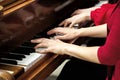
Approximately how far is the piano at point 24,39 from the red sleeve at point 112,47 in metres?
0.27

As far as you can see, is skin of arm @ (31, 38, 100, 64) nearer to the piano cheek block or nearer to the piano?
the piano

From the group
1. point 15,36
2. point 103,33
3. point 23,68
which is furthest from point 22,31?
point 103,33

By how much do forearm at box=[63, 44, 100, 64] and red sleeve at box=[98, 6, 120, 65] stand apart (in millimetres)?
28

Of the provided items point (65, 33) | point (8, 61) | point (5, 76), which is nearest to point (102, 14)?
point (65, 33)

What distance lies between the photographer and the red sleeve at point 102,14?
6.04ft

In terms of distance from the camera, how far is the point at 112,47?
1.26 metres

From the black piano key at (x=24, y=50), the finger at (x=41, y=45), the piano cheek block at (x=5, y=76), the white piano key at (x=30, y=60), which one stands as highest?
the piano cheek block at (x=5, y=76)

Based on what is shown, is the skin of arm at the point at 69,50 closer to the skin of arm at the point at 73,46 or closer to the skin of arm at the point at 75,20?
the skin of arm at the point at 73,46

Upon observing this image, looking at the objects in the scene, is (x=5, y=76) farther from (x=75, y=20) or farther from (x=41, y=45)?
(x=75, y=20)

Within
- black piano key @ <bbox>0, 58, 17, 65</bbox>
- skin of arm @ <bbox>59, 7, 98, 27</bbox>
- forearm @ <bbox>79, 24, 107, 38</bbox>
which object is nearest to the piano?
black piano key @ <bbox>0, 58, 17, 65</bbox>

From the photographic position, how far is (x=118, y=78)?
1384 millimetres

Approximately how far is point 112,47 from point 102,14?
24.6 inches

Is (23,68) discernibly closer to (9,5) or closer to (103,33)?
(9,5)

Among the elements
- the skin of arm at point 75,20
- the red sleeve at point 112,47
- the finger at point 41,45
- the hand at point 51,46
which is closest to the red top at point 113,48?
the red sleeve at point 112,47
